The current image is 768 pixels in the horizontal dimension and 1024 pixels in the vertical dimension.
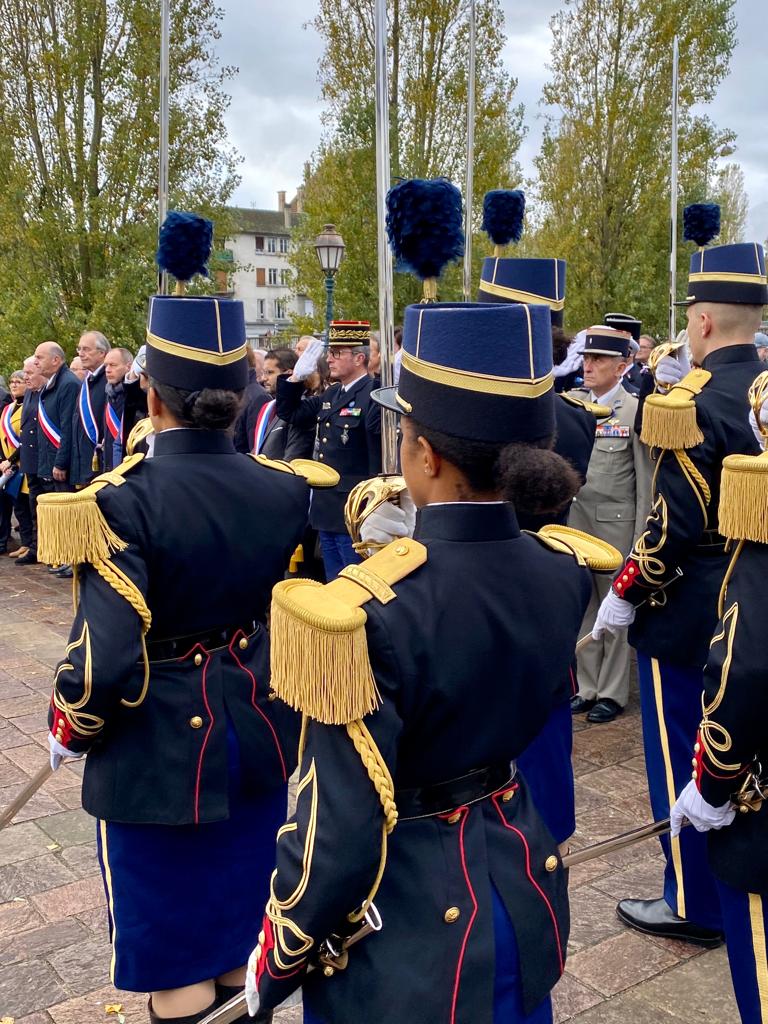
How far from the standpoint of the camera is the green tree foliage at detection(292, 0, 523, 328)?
16.4 meters

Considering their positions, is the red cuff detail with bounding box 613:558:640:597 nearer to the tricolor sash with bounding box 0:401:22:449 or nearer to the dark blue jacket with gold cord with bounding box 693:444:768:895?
the dark blue jacket with gold cord with bounding box 693:444:768:895

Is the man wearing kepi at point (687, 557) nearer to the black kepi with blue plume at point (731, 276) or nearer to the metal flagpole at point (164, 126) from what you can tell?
the black kepi with blue plume at point (731, 276)

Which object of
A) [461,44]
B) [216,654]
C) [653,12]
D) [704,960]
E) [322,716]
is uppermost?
[653,12]

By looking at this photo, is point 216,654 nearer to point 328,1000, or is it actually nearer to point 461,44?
point 328,1000

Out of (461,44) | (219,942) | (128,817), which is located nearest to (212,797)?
(128,817)

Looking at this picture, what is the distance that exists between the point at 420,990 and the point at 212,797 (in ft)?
3.64

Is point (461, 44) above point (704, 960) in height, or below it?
above

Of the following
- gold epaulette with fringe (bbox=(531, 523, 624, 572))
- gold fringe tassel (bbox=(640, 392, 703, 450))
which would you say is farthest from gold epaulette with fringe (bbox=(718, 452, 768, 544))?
gold fringe tassel (bbox=(640, 392, 703, 450))

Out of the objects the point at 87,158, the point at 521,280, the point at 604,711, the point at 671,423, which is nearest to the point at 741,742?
the point at 671,423

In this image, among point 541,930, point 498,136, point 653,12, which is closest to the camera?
point 541,930

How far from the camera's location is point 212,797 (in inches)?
106

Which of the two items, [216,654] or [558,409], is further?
[558,409]

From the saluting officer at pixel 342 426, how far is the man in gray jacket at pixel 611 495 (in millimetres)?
1761

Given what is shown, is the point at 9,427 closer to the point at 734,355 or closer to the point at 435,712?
the point at 734,355
